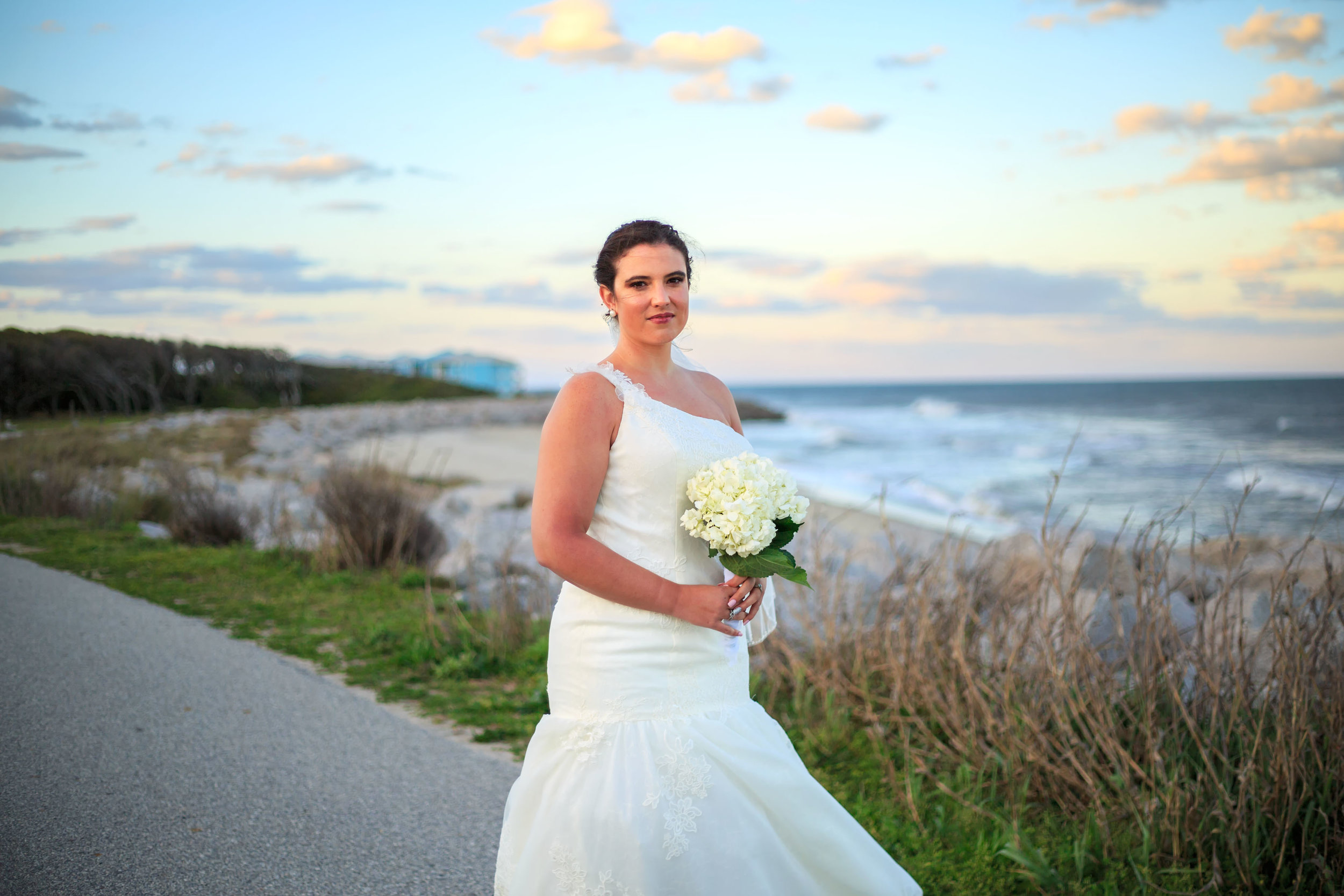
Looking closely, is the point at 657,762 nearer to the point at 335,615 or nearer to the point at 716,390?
the point at 716,390

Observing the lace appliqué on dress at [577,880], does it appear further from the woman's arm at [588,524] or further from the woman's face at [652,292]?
the woman's face at [652,292]

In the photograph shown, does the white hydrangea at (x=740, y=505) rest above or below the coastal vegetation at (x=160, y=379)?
below

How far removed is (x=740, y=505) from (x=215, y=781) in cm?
326

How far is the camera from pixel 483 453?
27969mm

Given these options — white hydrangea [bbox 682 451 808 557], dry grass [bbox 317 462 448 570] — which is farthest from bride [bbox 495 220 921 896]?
dry grass [bbox 317 462 448 570]

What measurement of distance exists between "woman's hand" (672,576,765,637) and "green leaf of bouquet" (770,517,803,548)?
124 millimetres

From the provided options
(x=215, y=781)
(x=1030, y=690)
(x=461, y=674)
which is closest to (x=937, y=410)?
(x=461, y=674)

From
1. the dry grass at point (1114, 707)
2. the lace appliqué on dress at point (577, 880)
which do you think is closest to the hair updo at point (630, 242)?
the lace appliqué on dress at point (577, 880)

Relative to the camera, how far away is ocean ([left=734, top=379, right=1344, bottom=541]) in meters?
16.7

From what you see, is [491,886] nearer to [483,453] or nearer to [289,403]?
[483,453]

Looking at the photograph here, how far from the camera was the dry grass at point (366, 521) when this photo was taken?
8.79m

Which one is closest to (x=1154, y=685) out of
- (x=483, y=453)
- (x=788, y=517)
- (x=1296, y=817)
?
(x=1296, y=817)

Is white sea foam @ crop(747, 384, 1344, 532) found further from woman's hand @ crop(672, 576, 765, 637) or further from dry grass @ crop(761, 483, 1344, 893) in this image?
woman's hand @ crop(672, 576, 765, 637)

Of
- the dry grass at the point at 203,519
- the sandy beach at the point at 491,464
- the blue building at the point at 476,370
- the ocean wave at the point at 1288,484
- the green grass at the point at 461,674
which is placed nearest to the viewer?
the green grass at the point at 461,674
